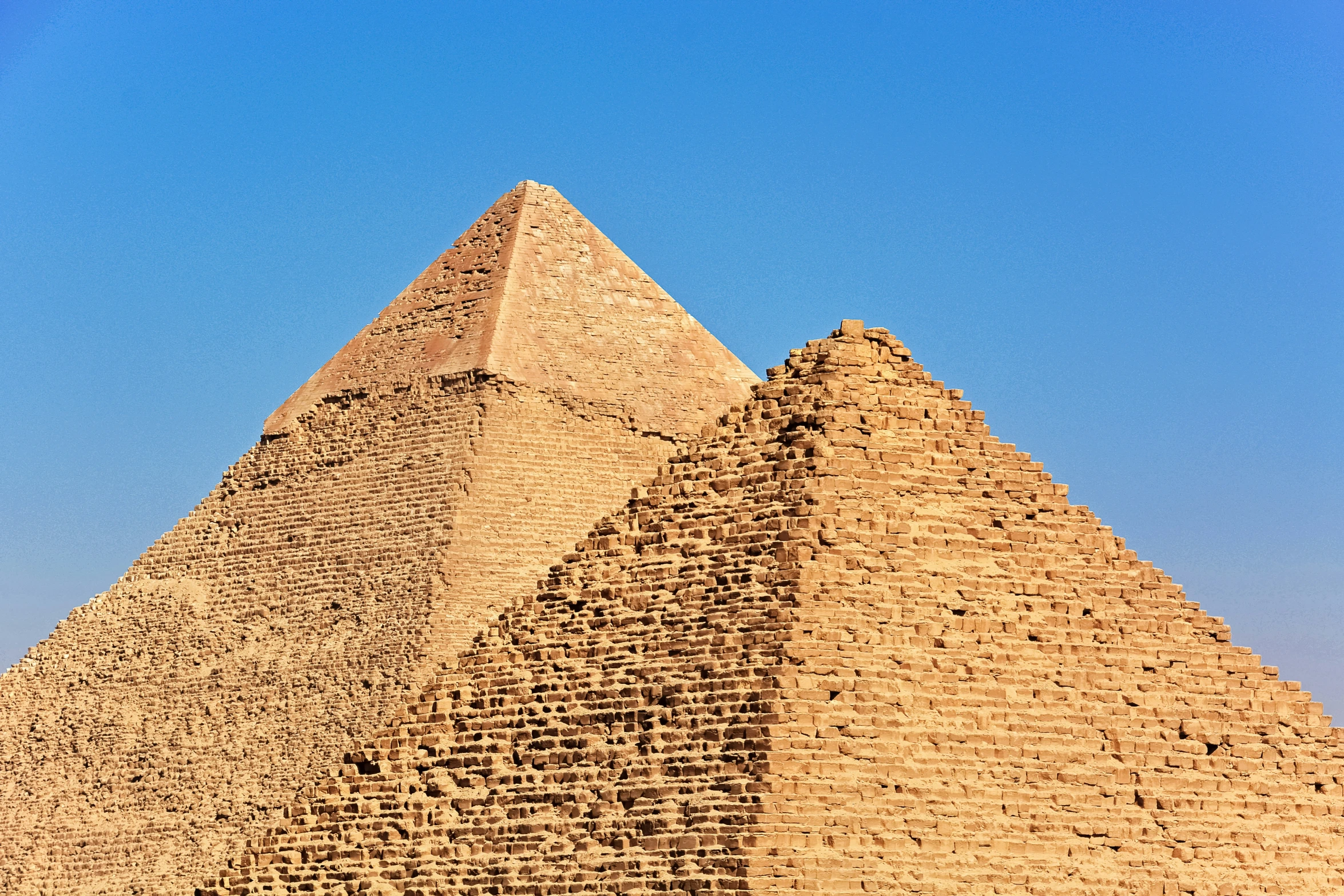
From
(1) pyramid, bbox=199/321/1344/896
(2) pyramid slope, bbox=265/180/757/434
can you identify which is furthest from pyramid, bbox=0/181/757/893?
(1) pyramid, bbox=199/321/1344/896

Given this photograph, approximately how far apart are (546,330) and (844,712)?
98.7 feet

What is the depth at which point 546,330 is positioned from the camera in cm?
5706

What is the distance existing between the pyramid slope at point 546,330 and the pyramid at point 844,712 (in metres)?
25.1

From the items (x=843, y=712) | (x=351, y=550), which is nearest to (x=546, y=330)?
(x=351, y=550)

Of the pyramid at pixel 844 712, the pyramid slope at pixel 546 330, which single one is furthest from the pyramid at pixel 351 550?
the pyramid at pixel 844 712

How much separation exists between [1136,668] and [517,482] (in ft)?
84.7

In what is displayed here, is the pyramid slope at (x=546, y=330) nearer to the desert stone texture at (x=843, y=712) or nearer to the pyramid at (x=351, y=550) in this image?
the pyramid at (x=351, y=550)

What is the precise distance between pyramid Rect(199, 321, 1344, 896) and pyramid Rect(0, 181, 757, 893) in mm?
20025

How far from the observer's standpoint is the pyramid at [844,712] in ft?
89.3

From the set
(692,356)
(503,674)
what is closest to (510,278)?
(692,356)

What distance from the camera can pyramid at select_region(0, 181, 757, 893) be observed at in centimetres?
5188

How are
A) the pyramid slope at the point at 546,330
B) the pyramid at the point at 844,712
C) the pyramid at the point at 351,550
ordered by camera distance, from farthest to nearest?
the pyramid slope at the point at 546,330 < the pyramid at the point at 351,550 < the pyramid at the point at 844,712

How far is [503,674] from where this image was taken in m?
30.4

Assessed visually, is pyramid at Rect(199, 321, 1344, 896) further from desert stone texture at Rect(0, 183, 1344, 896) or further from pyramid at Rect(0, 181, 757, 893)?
pyramid at Rect(0, 181, 757, 893)
